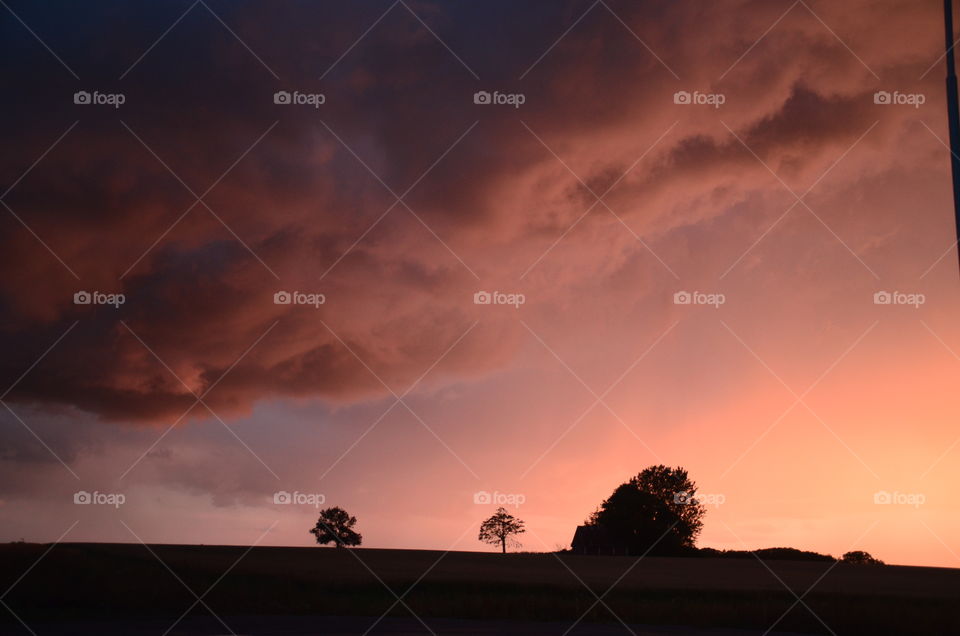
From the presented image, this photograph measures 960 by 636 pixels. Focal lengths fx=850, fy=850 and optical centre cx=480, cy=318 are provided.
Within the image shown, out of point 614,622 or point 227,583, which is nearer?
point 614,622

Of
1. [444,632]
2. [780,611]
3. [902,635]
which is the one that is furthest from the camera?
[780,611]

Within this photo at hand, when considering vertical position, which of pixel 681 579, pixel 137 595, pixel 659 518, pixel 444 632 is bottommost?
pixel 444 632

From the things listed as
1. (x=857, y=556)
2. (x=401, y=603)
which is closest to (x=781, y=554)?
(x=857, y=556)

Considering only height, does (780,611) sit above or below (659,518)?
below

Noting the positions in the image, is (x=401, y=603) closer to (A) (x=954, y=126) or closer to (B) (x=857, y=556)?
(A) (x=954, y=126)

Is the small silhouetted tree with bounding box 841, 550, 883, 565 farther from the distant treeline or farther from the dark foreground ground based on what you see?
the dark foreground ground

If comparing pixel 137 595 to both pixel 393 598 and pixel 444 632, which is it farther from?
pixel 444 632

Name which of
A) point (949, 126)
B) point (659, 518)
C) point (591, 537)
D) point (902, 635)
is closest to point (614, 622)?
point (902, 635)

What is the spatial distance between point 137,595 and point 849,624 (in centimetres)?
2364

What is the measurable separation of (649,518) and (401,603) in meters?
81.4

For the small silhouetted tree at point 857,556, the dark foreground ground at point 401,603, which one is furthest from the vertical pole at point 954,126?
the small silhouetted tree at point 857,556

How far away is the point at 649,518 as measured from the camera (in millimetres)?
107438

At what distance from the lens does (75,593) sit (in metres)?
28.3

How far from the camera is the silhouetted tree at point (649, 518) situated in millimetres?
105875
